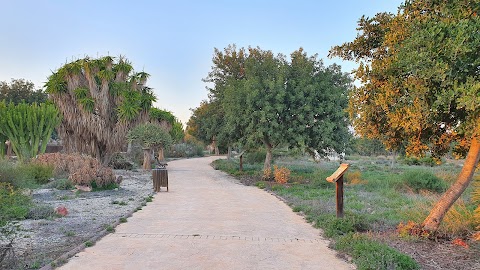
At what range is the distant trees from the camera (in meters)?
17.8

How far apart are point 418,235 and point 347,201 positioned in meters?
5.50

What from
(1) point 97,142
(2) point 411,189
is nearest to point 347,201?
(2) point 411,189

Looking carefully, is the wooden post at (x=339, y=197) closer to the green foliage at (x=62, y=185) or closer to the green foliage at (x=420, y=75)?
the green foliage at (x=420, y=75)

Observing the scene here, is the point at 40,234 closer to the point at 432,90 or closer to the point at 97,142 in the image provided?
the point at 432,90

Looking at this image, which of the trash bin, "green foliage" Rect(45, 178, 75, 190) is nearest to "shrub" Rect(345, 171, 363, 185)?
the trash bin

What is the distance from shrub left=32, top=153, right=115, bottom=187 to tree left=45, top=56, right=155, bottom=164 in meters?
7.32

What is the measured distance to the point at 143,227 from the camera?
8.31 m

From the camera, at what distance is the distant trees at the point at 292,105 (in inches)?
700

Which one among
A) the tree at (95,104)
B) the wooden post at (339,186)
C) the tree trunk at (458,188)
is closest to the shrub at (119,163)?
the tree at (95,104)

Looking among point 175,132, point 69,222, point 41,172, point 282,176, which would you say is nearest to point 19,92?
point 175,132

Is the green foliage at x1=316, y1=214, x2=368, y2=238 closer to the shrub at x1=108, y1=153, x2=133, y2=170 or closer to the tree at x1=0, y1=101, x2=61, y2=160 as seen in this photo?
the tree at x1=0, y1=101, x2=61, y2=160

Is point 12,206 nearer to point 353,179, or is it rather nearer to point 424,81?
point 424,81

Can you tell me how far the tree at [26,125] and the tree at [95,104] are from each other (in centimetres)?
209

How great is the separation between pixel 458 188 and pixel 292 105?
1171cm
